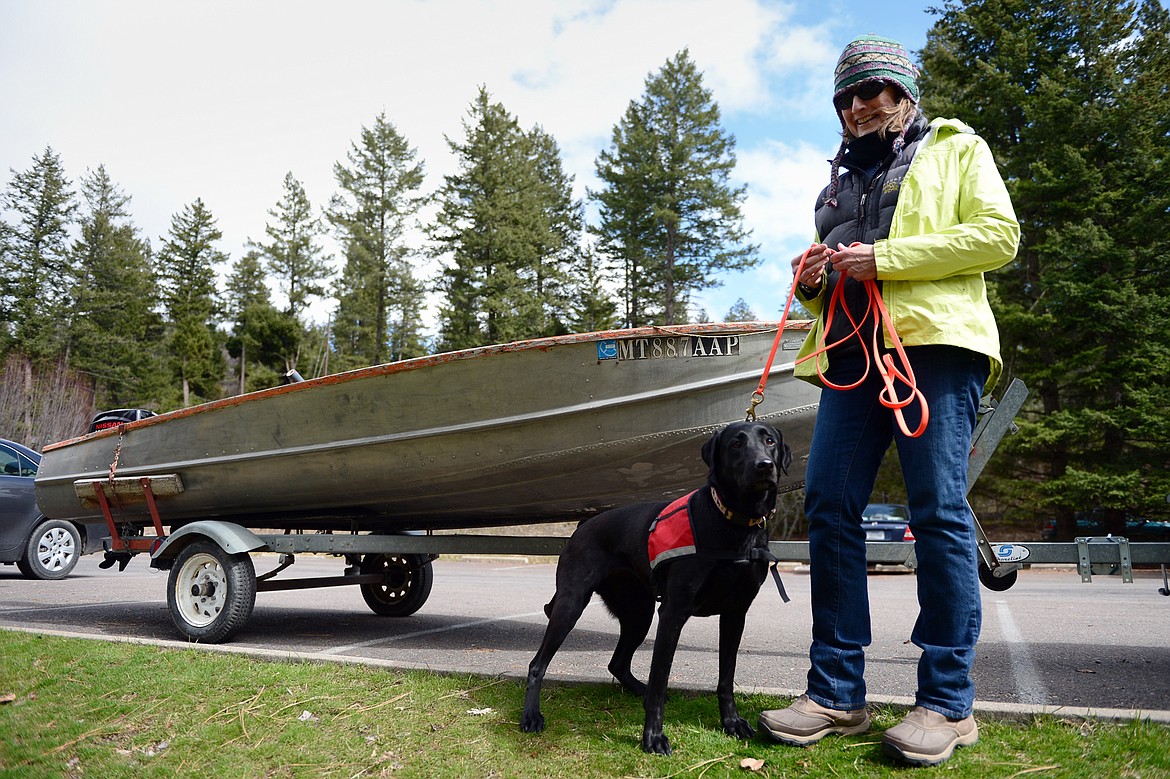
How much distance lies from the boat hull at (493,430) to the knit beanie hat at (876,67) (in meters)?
1.74

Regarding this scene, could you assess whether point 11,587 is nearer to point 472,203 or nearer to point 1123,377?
point 1123,377

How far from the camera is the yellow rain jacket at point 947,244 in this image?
2340mm

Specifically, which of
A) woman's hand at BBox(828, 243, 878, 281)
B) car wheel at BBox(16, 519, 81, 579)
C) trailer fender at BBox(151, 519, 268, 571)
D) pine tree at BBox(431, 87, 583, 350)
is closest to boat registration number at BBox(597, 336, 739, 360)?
woman's hand at BBox(828, 243, 878, 281)

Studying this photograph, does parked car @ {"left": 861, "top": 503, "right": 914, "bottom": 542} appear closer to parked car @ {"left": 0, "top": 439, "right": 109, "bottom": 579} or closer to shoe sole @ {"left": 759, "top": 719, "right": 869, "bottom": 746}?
shoe sole @ {"left": 759, "top": 719, "right": 869, "bottom": 746}

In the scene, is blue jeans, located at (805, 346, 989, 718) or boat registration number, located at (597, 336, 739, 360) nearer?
blue jeans, located at (805, 346, 989, 718)

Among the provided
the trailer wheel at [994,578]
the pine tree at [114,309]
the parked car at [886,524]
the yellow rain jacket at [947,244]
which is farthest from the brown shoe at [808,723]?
the pine tree at [114,309]

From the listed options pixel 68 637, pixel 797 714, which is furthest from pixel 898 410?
pixel 68 637

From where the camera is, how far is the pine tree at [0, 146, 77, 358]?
38.4 meters

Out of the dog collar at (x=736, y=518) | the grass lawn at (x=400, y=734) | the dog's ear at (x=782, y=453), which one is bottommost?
the grass lawn at (x=400, y=734)

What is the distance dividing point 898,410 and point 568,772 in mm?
1513

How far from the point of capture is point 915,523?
7.70 ft

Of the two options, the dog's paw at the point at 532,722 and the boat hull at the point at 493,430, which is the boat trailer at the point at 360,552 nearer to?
the boat hull at the point at 493,430

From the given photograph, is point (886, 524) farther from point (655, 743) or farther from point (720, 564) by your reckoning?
point (655, 743)

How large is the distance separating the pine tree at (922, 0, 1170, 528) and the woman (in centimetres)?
1838
